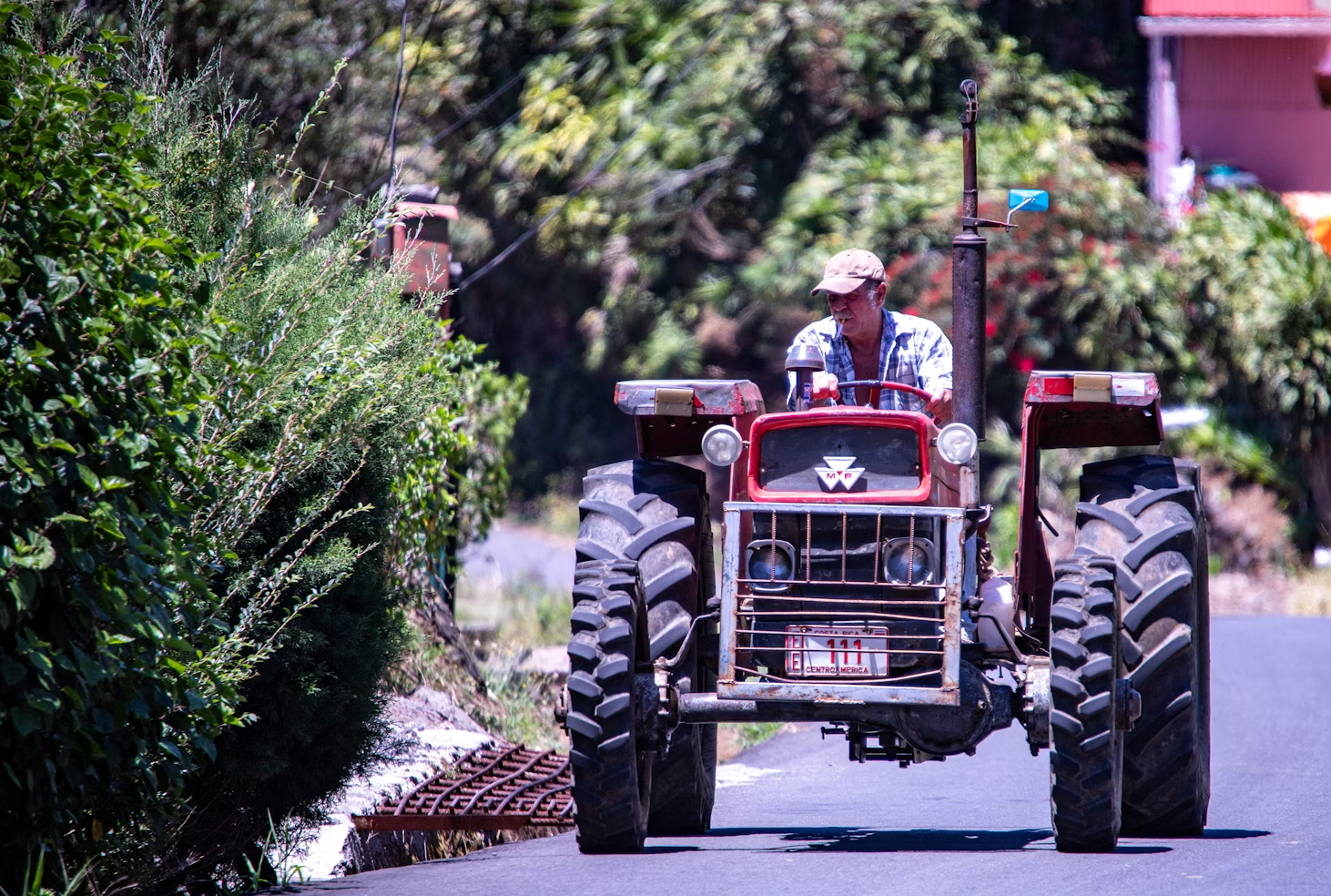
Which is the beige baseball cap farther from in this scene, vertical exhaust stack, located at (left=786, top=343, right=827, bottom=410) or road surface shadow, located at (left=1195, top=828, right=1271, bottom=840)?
road surface shadow, located at (left=1195, top=828, right=1271, bottom=840)

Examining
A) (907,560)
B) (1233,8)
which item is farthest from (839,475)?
(1233,8)

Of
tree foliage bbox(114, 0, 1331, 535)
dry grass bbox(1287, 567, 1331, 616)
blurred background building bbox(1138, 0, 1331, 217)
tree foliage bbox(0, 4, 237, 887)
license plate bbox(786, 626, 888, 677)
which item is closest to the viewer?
tree foliage bbox(0, 4, 237, 887)

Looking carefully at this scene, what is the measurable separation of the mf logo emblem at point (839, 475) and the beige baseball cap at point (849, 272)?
1.16m

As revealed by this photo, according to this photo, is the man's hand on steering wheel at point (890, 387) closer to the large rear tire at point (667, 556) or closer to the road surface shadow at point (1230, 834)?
the large rear tire at point (667, 556)

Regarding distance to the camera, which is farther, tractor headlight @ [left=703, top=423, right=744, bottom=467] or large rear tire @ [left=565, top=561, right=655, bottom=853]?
tractor headlight @ [left=703, top=423, right=744, bottom=467]

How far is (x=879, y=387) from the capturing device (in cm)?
743

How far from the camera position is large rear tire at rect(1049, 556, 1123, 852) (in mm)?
6301

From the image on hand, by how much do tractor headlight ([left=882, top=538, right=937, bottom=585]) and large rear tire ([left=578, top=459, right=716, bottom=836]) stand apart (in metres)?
0.83

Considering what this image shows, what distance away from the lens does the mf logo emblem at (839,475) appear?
22.2ft

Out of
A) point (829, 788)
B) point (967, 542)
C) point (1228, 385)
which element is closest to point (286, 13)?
point (829, 788)

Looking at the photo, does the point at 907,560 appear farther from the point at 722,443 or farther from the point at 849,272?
the point at 849,272

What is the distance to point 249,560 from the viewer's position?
21.7 ft

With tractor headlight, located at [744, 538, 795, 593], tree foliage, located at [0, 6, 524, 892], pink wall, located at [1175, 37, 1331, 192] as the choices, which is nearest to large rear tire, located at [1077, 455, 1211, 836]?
tractor headlight, located at [744, 538, 795, 593]

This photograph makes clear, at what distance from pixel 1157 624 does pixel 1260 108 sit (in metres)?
17.7
